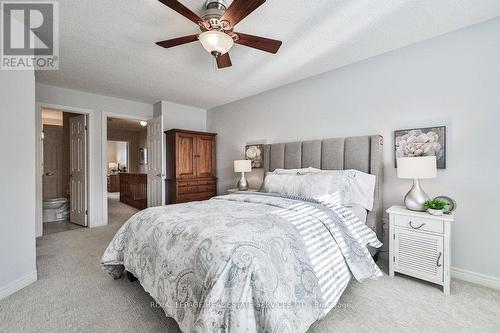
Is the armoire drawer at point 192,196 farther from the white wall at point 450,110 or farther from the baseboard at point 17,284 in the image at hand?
the white wall at point 450,110

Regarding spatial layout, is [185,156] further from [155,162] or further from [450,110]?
[450,110]

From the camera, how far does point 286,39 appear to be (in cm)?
236

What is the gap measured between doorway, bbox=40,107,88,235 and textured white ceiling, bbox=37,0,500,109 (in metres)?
1.14

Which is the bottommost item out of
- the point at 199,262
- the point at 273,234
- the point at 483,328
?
the point at 483,328

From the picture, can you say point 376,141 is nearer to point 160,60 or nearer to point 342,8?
point 342,8

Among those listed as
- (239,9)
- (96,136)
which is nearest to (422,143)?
(239,9)

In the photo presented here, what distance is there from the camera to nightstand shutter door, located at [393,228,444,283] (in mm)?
1968

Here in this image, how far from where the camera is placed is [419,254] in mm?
2061

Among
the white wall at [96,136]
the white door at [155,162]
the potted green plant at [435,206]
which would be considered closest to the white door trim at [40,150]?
the white wall at [96,136]

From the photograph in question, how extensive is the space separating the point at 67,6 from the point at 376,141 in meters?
3.32

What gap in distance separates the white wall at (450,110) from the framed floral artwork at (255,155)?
1.08 metres

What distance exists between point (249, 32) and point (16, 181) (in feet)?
8.74

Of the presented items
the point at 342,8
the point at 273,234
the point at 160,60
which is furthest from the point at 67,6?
the point at 273,234

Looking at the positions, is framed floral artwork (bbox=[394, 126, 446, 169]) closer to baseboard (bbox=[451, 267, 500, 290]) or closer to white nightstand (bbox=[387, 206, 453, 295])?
white nightstand (bbox=[387, 206, 453, 295])
